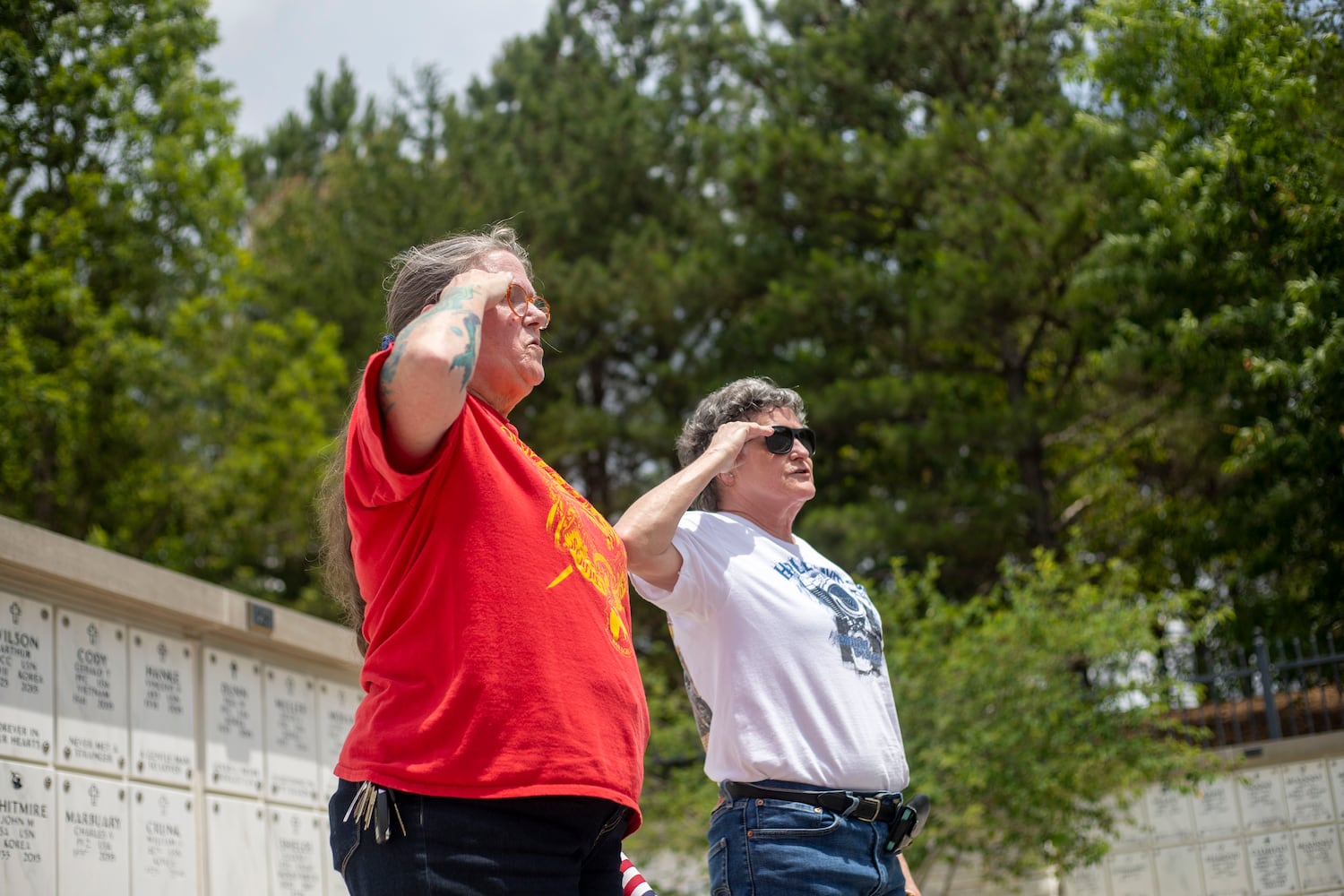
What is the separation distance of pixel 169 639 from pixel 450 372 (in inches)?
107

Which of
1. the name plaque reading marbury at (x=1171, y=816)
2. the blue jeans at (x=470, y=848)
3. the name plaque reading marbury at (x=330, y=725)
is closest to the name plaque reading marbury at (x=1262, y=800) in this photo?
the name plaque reading marbury at (x=1171, y=816)

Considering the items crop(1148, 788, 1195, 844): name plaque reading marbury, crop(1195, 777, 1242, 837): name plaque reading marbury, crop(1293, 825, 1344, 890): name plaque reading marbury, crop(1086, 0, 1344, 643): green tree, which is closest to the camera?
crop(1086, 0, 1344, 643): green tree

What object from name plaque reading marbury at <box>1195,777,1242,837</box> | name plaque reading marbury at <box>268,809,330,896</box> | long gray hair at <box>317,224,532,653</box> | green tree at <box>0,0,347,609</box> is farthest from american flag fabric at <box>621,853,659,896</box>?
green tree at <box>0,0,347,609</box>

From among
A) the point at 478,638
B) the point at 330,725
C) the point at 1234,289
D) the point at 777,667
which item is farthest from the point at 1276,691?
the point at 478,638

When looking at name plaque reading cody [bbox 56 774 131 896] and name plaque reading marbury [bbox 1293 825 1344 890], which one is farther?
name plaque reading marbury [bbox 1293 825 1344 890]

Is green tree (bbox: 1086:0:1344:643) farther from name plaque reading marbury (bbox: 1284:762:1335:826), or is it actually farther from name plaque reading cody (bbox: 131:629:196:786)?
name plaque reading cody (bbox: 131:629:196:786)

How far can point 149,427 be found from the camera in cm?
1534

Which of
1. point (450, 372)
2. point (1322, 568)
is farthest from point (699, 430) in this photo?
point (1322, 568)

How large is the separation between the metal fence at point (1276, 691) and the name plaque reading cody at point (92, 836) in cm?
761

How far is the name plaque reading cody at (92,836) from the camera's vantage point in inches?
→ 140

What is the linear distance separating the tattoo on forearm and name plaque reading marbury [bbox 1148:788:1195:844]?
27.2 feet

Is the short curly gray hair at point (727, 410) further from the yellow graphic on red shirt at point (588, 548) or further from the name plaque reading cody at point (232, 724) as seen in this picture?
the name plaque reading cody at point (232, 724)

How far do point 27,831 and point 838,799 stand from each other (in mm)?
2126

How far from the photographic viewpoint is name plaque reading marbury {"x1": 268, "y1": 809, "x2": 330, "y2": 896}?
14.8 feet
